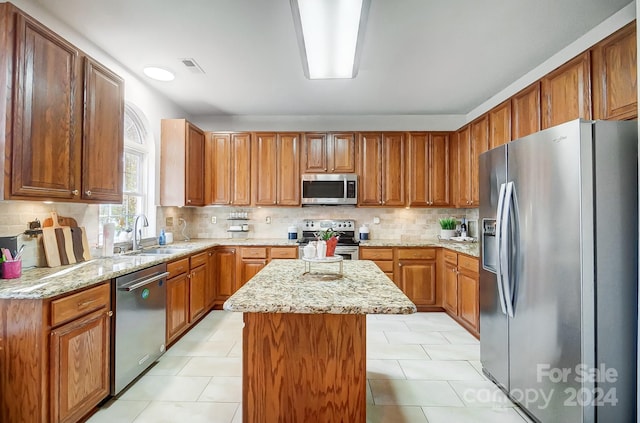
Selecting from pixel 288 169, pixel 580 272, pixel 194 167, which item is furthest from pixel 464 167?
pixel 194 167

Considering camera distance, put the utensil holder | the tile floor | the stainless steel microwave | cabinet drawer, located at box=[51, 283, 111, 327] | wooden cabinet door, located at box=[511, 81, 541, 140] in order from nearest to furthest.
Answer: cabinet drawer, located at box=[51, 283, 111, 327] → the utensil holder → the tile floor → wooden cabinet door, located at box=[511, 81, 541, 140] → the stainless steel microwave

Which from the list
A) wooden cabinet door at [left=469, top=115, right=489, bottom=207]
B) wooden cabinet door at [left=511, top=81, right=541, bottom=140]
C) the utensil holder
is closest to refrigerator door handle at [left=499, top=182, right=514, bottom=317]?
wooden cabinet door at [left=511, top=81, right=541, bottom=140]

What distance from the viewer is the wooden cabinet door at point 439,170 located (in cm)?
Result: 421

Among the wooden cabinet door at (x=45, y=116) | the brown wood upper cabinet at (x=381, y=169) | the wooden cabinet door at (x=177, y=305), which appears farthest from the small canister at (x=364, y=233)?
the wooden cabinet door at (x=45, y=116)

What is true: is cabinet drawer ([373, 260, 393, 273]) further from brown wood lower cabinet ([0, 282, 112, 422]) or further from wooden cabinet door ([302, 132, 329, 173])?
brown wood lower cabinet ([0, 282, 112, 422])

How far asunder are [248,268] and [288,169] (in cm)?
145

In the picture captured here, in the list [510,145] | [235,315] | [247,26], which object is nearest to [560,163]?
[510,145]

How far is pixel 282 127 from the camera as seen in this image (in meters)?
4.54

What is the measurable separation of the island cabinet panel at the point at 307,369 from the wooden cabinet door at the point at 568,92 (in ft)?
7.41

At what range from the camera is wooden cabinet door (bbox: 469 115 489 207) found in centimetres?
345

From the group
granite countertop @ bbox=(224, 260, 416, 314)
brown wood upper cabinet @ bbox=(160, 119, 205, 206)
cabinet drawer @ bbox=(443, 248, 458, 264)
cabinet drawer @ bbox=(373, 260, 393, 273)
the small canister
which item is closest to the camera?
granite countertop @ bbox=(224, 260, 416, 314)

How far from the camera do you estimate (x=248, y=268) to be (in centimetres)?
395

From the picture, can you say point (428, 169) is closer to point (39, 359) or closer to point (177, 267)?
point (177, 267)

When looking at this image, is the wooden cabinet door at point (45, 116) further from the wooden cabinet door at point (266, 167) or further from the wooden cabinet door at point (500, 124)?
the wooden cabinet door at point (500, 124)
